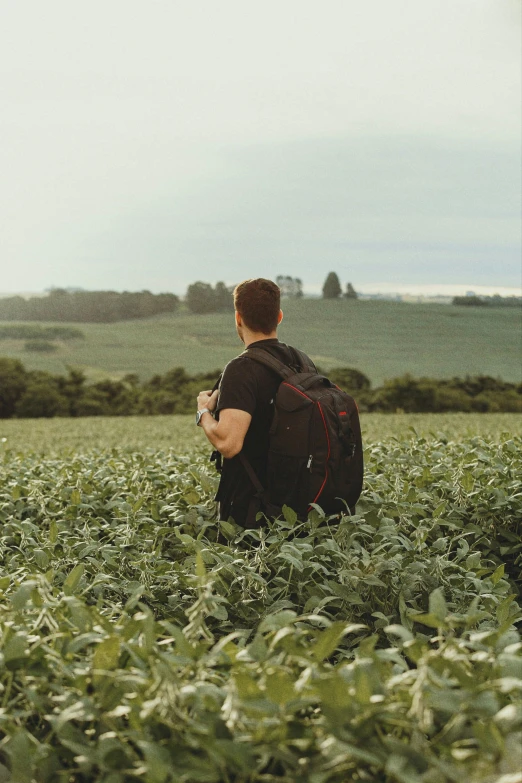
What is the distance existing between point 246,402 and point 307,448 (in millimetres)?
378

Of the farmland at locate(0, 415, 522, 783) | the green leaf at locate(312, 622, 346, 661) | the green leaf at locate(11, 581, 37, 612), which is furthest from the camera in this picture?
the green leaf at locate(11, 581, 37, 612)

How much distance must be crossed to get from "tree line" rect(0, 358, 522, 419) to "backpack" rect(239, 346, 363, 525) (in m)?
24.1

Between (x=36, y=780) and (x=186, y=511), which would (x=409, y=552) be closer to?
(x=186, y=511)

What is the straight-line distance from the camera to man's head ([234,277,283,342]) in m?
4.07

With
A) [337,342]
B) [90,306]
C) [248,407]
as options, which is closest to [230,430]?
[248,407]

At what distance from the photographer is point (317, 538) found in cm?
410

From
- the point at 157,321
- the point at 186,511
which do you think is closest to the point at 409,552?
the point at 186,511

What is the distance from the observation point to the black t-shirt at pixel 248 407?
3951 millimetres

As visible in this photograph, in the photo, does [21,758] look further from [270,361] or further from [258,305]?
[258,305]

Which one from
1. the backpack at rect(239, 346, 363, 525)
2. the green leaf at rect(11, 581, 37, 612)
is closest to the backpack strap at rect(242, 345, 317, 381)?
the backpack at rect(239, 346, 363, 525)

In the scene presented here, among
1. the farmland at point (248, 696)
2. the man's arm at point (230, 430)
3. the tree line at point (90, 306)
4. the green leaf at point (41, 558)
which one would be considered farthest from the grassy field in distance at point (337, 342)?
the farmland at point (248, 696)

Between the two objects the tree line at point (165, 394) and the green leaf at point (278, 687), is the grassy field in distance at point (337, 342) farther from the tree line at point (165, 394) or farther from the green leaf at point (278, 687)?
the green leaf at point (278, 687)

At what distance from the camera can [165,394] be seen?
98.7 ft

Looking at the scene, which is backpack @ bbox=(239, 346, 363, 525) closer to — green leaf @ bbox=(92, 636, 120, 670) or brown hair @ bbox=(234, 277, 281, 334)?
brown hair @ bbox=(234, 277, 281, 334)
